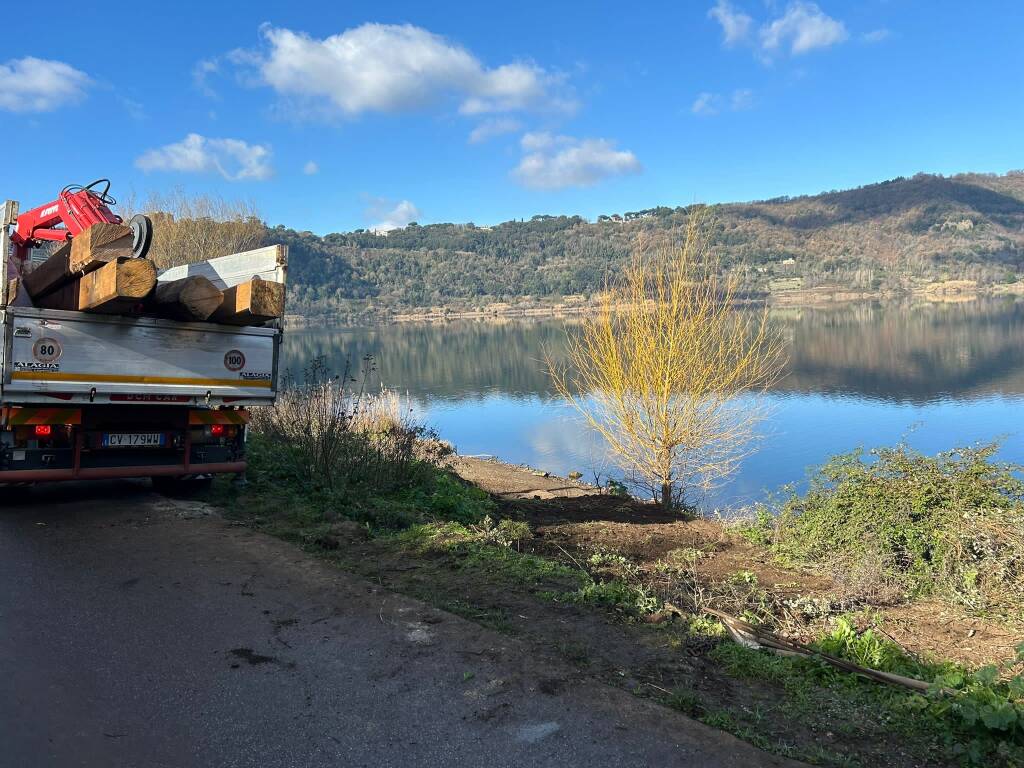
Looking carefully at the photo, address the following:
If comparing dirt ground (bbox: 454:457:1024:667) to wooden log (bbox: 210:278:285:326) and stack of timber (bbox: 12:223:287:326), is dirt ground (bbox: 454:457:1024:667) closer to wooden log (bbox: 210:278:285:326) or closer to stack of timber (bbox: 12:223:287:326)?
wooden log (bbox: 210:278:285:326)

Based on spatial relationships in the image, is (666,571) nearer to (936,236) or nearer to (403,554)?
(403,554)

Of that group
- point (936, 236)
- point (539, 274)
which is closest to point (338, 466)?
point (539, 274)

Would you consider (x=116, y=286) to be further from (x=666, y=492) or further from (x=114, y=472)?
(x=666, y=492)

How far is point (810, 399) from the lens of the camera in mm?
29938

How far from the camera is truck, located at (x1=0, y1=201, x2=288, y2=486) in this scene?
734 cm

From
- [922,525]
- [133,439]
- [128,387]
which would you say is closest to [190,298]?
[128,387]

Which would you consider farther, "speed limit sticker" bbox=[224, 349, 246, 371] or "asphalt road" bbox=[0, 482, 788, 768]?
"speed limit sticker" bbox=[224, 349, 246, 371]

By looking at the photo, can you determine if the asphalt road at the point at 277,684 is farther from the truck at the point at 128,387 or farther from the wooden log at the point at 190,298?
the wooden log at the point at 190,298

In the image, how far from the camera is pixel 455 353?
60.2 metres

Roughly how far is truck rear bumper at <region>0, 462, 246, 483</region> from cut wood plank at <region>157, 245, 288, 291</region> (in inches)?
80.3

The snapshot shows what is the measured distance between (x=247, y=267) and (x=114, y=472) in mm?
2580

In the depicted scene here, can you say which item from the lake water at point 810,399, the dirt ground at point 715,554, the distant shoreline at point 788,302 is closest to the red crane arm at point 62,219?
the dirt ground at point 715,554

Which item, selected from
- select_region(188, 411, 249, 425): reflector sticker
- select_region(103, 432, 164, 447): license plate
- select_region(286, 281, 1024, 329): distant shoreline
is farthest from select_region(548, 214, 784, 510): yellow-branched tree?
select_region(286, 281, 1024, 329): distant shoreline

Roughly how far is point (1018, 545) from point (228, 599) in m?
6.36
